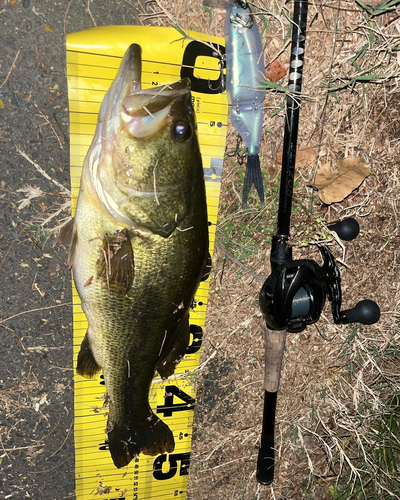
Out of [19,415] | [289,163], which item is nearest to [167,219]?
[289,163]

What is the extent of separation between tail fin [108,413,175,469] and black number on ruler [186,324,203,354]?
1.76 ft

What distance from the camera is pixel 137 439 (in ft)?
8.43

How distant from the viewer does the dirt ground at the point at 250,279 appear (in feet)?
8.32

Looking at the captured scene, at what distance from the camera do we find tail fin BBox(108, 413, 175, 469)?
252 cm

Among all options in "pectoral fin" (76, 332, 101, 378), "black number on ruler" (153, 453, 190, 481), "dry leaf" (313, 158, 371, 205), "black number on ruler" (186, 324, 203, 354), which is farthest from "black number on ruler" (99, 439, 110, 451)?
"dry leaf" (313, 158, 371, 205)

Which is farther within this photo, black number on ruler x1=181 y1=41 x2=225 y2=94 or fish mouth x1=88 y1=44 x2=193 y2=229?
black number on ruler x1=181 y1=41 x2=225 y2=94

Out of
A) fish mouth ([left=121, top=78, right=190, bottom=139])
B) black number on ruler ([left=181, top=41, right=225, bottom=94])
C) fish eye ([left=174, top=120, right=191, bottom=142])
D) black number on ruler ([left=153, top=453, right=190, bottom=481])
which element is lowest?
black number on ruler ([left=153, top=453, right=190, bottom=481])

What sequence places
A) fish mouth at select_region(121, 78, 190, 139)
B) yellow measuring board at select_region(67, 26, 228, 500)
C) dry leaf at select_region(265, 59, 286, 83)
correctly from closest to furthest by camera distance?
1. fish mouth at select_region(121, 78, 190, 139)
2. yellow measuring board at select_region(67, 26, 228, 500)
3. dry leaf at select_region(265, 59, 286, 83)

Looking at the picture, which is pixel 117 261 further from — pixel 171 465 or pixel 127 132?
pixel 171 465

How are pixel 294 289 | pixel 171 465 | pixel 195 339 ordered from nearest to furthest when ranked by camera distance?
pixel 294 289
pixel 195 339
pixel 171 465

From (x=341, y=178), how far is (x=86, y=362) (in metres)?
2.22

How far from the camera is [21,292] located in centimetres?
273

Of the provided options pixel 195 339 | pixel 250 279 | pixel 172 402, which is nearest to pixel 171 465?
pixel 172 402

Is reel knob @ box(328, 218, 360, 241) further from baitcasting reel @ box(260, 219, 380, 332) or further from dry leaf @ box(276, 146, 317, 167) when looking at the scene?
dry leaf @ box(276, 146, 317, 167)
